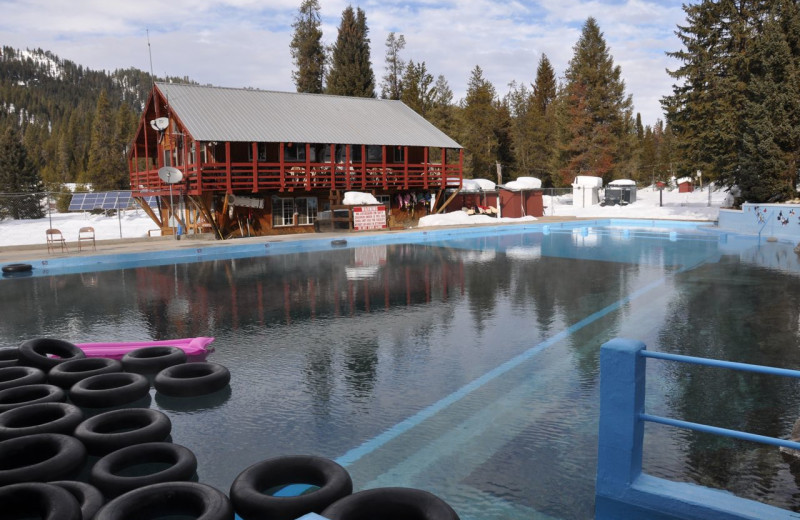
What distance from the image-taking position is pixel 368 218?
3447cm

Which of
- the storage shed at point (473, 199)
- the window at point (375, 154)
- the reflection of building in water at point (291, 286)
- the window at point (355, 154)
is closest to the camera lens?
the reflection of building in water at point (291, 286)

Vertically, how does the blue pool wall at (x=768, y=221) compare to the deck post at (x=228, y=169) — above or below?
below

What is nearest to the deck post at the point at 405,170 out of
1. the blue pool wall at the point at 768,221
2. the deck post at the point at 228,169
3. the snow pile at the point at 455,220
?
the snow pile at the point at 455,220

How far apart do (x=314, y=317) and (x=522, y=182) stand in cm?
3460

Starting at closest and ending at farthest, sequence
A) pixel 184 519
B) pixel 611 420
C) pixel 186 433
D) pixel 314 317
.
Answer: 1. pixel 611 420
2. pixel 184 519
3. pixel 186 433
4. pixel 314 317

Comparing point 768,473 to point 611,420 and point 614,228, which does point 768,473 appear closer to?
point 611,420

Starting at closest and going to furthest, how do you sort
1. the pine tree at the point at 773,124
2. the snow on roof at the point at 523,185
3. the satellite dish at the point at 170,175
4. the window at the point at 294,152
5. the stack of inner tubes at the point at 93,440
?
the stack of inner tubes at the point at 93,440 → the satellite dish at the point at 170,175 → the pine tree at the point at 773,124 → the window at the point at 294,152 → the snow on roof at the point at 523,185

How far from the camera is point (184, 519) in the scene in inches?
197

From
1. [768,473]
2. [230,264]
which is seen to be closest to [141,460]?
[768,473]

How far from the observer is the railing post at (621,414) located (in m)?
4.54

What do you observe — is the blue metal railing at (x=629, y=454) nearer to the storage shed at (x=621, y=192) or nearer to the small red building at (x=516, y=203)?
the small red building at (x=516, y=203)

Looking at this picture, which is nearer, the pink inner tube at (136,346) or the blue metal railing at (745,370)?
the blue metal railing at (745,370)

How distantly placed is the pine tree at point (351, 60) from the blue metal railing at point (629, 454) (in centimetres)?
5684

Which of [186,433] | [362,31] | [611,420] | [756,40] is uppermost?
[362,31]
